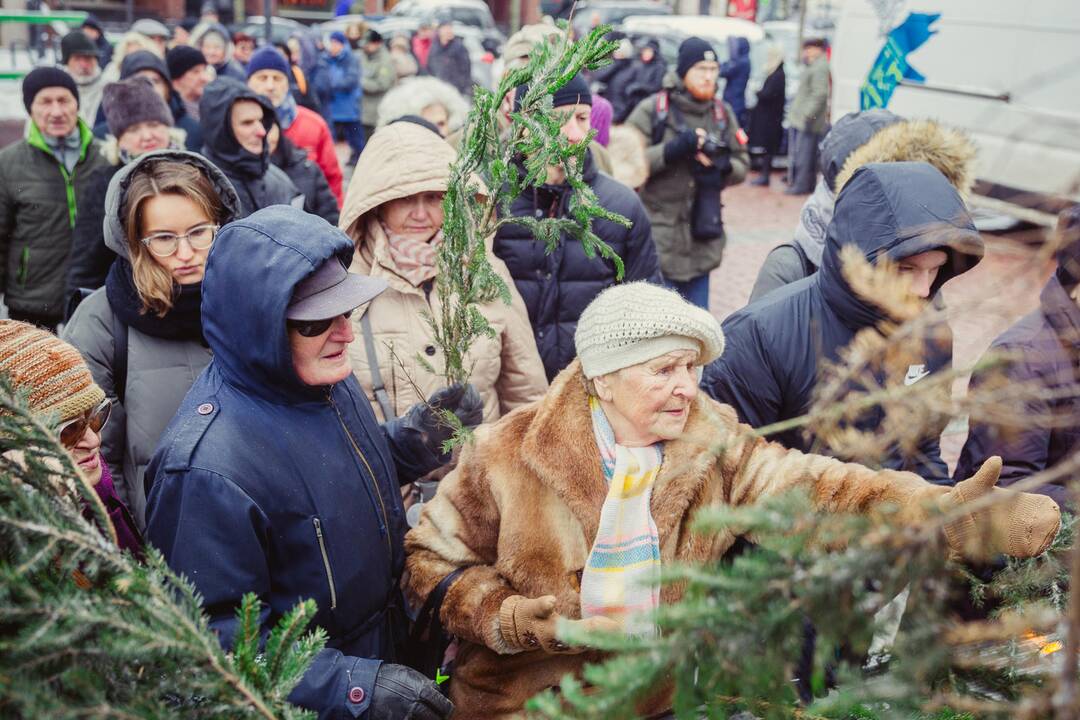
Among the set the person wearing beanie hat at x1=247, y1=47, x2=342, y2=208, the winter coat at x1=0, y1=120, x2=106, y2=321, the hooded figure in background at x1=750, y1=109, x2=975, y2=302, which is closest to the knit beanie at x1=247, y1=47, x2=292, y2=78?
the person wearing beanie hat at x1=247, y1=47, x2=342, y2=208

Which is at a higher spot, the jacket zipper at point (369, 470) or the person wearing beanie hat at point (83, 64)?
the person wearing beanie hat at point (83, 64)

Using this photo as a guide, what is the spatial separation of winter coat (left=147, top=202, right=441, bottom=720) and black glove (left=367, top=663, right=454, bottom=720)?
0.03 m

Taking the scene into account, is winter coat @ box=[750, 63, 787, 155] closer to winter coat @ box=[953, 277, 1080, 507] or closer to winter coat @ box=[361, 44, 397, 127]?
winter coat @ box=[361, 44, 397, 127]

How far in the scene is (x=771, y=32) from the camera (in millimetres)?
19391

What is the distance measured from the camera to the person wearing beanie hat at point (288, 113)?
22.1 ft

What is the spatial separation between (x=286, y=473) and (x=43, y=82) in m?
4.53

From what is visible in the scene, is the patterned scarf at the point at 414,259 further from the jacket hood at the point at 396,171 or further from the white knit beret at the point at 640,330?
the white knit beret at the point at 640,330

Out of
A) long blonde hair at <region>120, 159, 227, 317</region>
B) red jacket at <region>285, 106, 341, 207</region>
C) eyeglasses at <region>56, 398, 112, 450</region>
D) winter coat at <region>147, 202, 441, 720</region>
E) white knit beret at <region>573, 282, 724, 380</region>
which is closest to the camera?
winter coat at <region>147, 202, 441, 720</region>

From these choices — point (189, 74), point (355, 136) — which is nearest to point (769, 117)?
point (355, 136)

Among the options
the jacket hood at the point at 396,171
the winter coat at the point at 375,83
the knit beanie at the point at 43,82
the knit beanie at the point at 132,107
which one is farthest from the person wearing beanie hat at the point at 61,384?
the winter coat at the point at 375,83

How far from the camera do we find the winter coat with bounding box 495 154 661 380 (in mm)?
4293

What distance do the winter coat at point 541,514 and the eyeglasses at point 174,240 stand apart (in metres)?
1.23

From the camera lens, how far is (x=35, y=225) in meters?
5.18

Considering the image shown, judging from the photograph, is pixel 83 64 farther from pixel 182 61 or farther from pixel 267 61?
pixel 267 61
